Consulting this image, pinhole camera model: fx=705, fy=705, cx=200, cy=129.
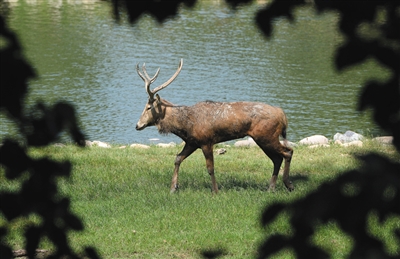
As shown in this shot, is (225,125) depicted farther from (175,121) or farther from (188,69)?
(188,69)

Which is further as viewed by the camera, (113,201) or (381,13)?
(113,201)

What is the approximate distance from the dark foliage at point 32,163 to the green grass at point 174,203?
3145mm

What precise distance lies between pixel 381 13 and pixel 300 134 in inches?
555

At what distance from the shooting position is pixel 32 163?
7.80ft

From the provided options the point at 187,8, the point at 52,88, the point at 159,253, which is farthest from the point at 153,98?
the point at 52,88

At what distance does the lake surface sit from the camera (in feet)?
57.1

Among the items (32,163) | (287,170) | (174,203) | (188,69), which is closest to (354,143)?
(287,170)

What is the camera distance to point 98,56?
24109mm

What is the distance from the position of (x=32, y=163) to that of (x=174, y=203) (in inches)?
261

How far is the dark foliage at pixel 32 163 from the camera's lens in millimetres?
2264

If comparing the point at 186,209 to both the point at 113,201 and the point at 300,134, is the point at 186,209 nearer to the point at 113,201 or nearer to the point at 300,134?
the point at 113,201

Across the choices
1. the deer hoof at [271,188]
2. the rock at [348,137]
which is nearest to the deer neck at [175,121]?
the deer hoof at [271,188]

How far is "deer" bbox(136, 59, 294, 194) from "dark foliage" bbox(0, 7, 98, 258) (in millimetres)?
7406

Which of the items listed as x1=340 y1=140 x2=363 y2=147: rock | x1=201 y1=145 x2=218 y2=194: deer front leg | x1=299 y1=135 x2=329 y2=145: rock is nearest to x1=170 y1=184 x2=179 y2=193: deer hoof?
x1=201 y1=145 x2=218 y2=194: deer front leg
